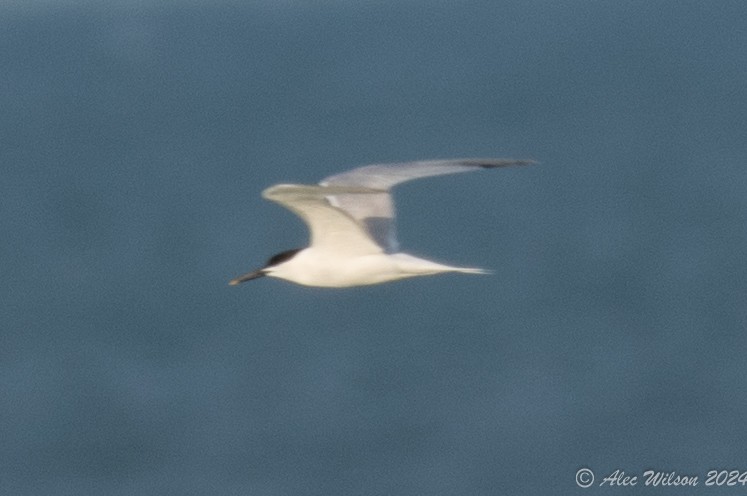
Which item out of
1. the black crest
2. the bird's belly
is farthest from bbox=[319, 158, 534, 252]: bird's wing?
the black crest

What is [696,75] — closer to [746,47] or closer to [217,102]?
[746,47]

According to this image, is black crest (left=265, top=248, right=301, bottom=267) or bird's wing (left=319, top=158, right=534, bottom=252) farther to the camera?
black crest (left=265, top=248, right=301, bottom=267)

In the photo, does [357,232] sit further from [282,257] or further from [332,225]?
[282,257]

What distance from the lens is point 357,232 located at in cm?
945

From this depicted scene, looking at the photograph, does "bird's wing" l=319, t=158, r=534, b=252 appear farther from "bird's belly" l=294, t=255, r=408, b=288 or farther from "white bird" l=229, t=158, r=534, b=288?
"bird's belly" l=294, t=255, r=408, b=288

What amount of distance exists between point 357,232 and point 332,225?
121 millimetres

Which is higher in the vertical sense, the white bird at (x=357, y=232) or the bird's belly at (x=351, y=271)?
the white bird at (x=357, y=232)

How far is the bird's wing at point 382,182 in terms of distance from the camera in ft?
29.5

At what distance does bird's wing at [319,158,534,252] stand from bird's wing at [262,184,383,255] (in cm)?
5

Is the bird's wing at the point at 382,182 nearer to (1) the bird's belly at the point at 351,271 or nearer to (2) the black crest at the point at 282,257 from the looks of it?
(1) the bird's belly at the point at 351,271

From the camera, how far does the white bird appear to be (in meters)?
9.07

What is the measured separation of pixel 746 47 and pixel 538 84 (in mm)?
2166

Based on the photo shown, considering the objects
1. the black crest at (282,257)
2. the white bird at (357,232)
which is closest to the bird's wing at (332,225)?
the white bird at (357,232)

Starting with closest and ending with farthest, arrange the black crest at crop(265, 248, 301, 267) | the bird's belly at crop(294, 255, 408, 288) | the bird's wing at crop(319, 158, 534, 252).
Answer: the bird's wing at crop(319, 158, 534, 252)
the bird's belly at crop(294, 255, 408, 288)
the black crest at crop(265, 248, 301, 267)
